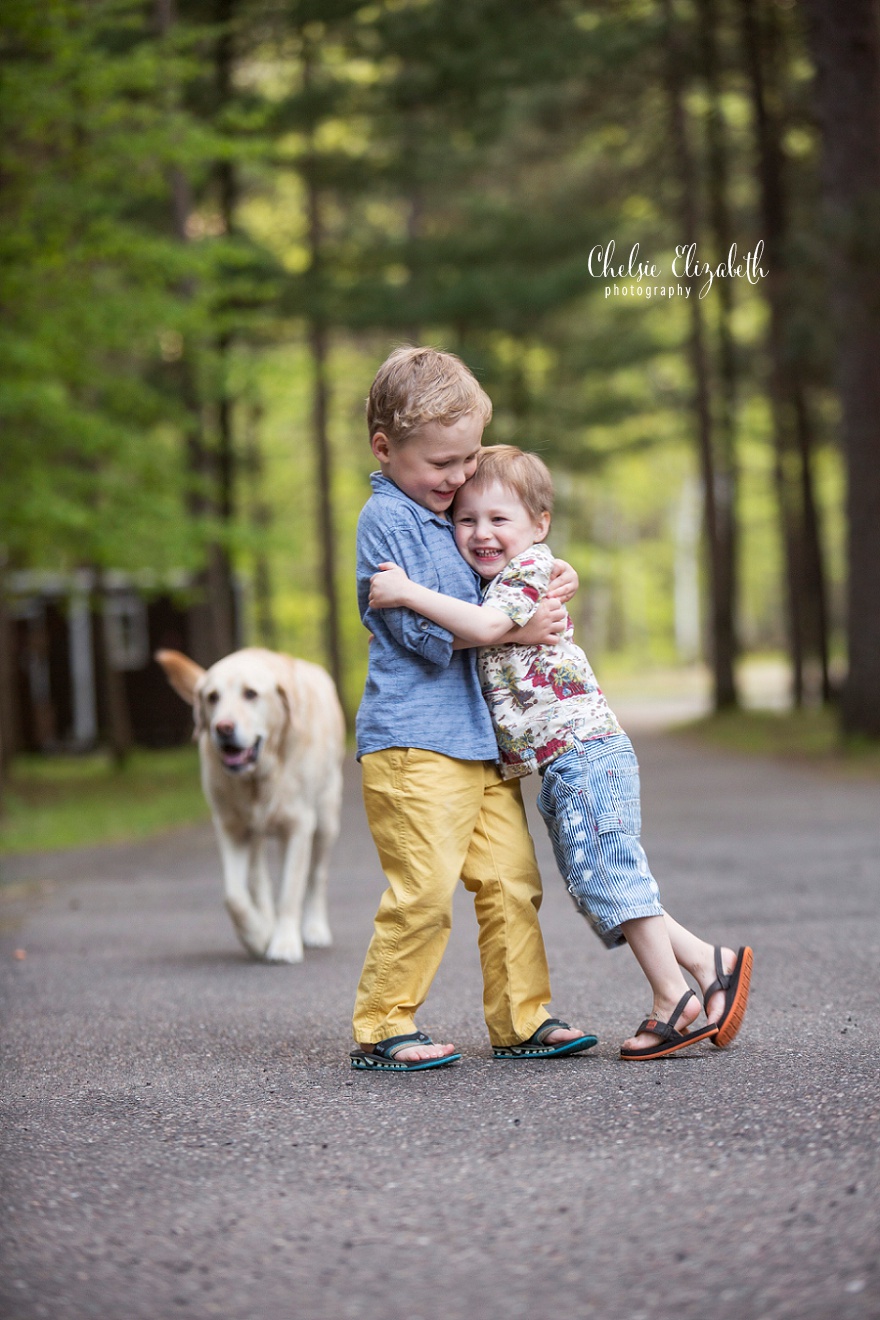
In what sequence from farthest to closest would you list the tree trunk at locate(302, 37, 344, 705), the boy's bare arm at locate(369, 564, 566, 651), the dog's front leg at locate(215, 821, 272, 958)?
the tree trunk at locate(302, 37, 344, 705) < the dog's front leg at locate(215, 821, 272, 958) < the boy's bare arm at locate(369, 564, 566, 651)

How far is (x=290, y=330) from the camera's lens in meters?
27.2

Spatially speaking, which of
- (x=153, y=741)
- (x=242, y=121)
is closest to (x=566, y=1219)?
(x=242, y=121)

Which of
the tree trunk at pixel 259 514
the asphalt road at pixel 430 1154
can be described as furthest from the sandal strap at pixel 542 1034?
the tree trunk at pixel 259 514

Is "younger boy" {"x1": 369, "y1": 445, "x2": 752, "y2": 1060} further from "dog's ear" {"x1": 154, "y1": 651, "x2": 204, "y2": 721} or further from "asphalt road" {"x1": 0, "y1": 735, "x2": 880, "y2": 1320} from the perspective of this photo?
"dog's ear" {"x1": 154, "y1": 651, "x2": 204, "y2": 721}

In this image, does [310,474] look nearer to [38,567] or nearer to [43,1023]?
[38,567]

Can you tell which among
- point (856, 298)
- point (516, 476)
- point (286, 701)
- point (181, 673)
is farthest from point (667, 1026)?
point (856, 298)

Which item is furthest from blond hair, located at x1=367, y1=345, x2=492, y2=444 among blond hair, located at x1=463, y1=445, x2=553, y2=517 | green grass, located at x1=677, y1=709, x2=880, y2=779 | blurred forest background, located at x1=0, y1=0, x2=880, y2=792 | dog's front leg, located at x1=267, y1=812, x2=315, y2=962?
green grass, located at x1=677, y1=709, x2=880, y2=779

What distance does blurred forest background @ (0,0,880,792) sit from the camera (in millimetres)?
14922

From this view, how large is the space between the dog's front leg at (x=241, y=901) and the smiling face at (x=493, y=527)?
8.12 ft

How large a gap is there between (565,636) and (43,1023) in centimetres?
228

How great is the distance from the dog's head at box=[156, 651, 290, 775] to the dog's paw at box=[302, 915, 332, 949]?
0.92m

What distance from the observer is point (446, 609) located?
3.94m

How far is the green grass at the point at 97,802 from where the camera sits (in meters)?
12.5

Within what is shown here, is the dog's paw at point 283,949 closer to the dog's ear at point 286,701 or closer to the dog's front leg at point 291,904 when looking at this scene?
the dog's front leg at point 291,904
